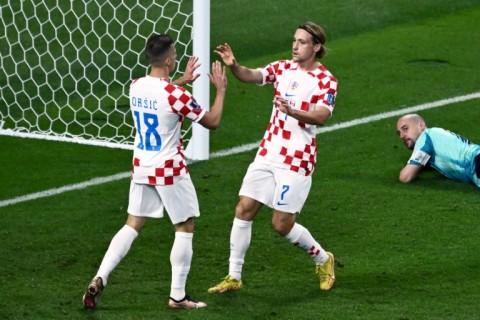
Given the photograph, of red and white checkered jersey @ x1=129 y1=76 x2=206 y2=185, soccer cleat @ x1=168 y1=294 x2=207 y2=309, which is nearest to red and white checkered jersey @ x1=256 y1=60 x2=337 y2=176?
red and white checkered jersey @ x1=129 y1=76 x2=206 y2=185

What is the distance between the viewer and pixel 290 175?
26.8ft

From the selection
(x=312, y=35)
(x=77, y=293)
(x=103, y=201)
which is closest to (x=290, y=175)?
(x=312, y=35)

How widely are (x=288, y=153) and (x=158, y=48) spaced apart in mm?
1087

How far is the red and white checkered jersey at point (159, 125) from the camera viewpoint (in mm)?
7746

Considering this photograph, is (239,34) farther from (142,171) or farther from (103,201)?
(142,171)

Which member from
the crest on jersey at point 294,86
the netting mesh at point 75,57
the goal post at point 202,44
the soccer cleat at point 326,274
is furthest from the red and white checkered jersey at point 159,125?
the netting mesh at point 75,57

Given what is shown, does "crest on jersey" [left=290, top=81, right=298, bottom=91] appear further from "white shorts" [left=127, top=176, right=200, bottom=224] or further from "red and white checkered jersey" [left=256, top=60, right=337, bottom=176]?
"white shorts" [left=127, top=176, right=200, bottom=224]

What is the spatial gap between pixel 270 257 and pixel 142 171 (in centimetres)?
153

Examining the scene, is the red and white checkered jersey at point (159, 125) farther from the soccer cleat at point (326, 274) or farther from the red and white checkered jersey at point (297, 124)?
the soccer cleat at point (326, 274)

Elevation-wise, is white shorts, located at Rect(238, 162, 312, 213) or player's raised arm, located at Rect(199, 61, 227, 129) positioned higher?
player's raised arm, located at Rect(199, 61, 227, 129)

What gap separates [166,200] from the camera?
25.8 ft

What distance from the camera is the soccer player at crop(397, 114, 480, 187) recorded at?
10.5m

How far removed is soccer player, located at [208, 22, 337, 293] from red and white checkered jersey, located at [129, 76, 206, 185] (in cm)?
56

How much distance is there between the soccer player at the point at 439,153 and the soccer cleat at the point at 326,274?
8.03 ft
